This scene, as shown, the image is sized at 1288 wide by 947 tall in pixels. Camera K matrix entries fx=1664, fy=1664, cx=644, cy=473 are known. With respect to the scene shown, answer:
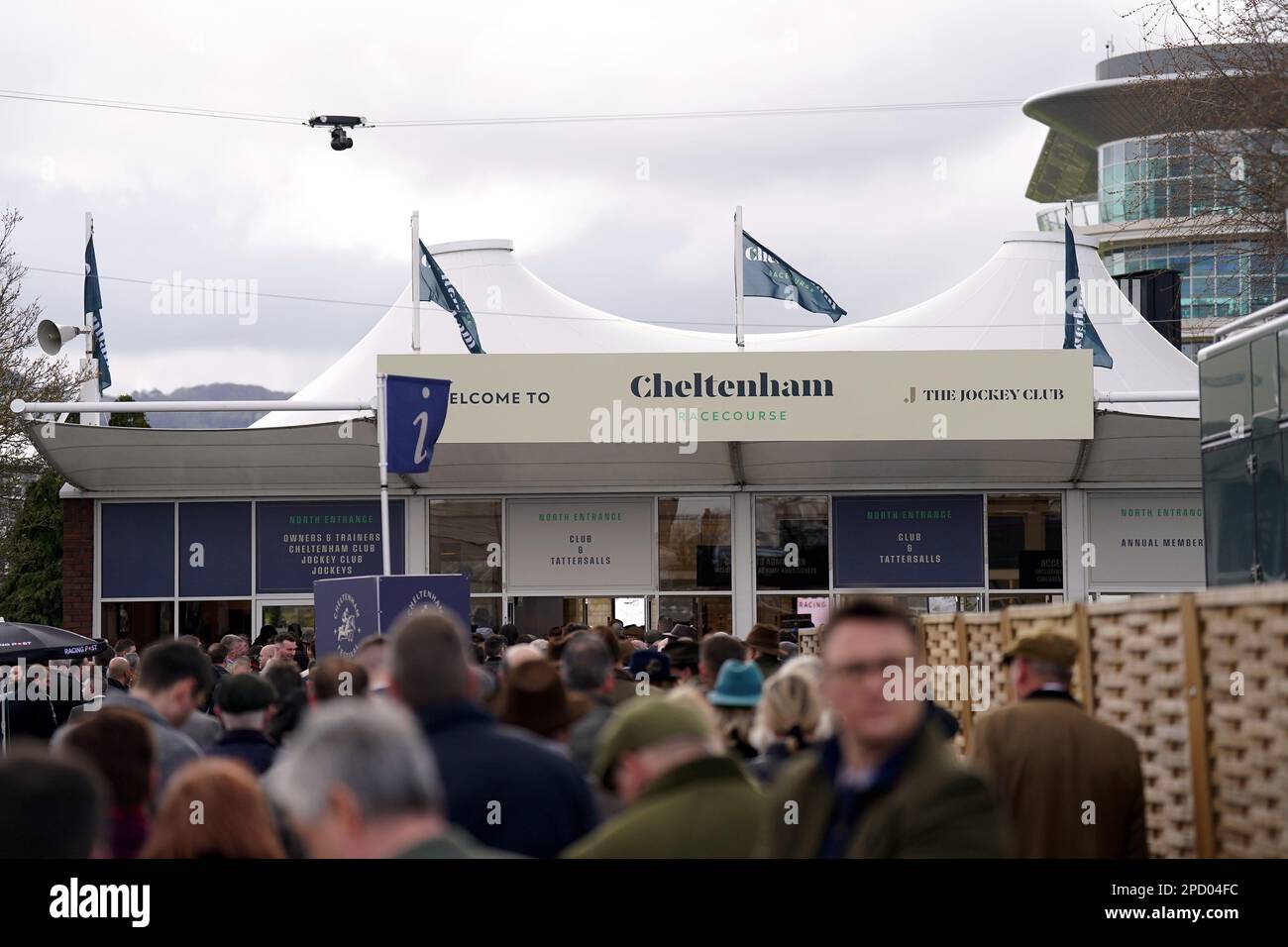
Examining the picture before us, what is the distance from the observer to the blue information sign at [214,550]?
24672 millimetres

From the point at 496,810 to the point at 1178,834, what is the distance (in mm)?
2881

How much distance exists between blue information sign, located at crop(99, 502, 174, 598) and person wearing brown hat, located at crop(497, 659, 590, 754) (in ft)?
63.6

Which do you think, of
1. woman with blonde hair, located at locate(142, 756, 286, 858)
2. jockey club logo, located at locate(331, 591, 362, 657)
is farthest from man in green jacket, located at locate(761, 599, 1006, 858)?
jockey club logo, located at locate(331, 591, 362, 657)

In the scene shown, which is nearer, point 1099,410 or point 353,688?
point 353,688

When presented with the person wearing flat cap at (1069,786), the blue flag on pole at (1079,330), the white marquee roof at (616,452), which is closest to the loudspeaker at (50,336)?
the white marquee roof at (616,452)

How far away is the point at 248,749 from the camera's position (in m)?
7.03

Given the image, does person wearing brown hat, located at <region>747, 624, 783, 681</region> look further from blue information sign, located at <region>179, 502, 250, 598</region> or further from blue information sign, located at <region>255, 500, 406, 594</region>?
blue information sign, located at <region>179, 502, 250, 598</region>

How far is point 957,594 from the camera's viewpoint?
79.8 feet

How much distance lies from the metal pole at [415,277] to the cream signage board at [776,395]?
162 cm

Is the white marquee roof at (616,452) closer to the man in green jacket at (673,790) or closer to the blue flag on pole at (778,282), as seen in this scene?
the blue flag on pole at (778,282)

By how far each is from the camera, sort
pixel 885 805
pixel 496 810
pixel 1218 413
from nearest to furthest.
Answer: pixel 885 805, pixel 496 810, pixel 1218 413

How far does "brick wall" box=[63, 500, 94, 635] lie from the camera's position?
24562 mm
